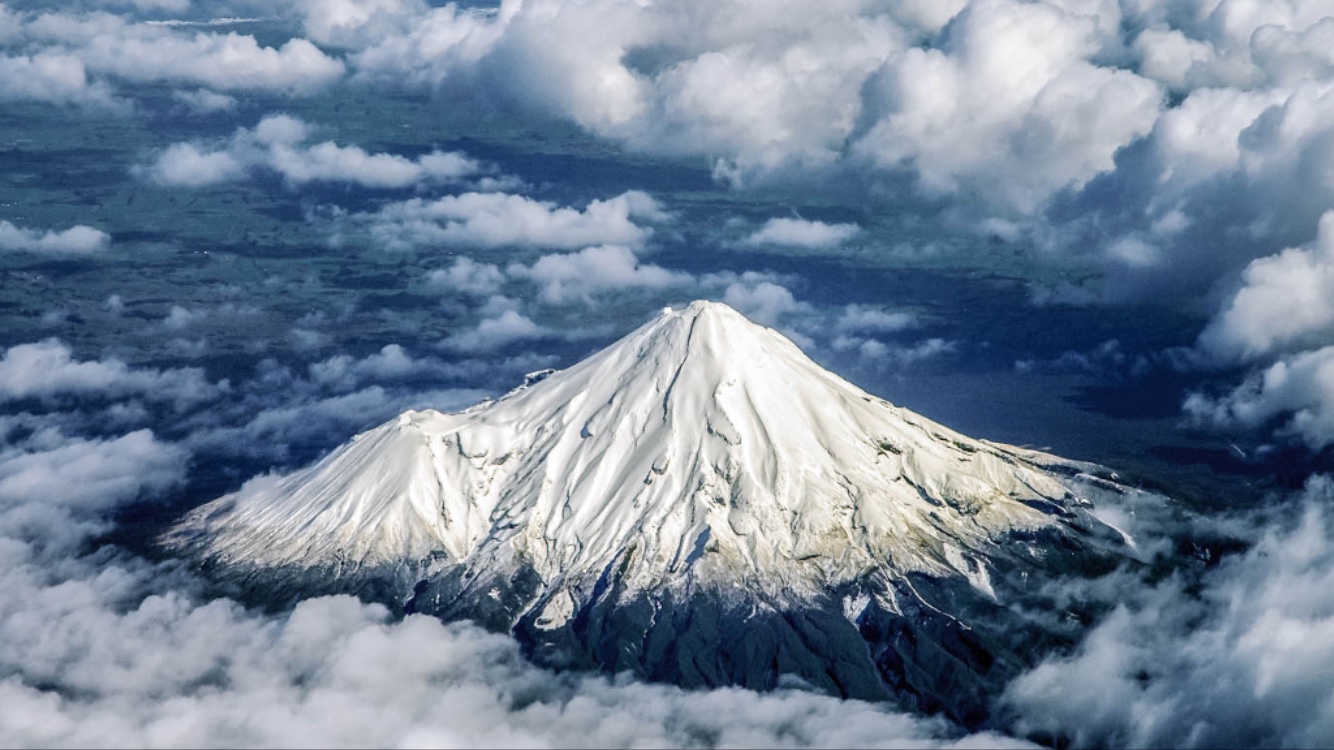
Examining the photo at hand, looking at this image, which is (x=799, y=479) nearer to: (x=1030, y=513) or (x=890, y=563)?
(x=890, y=563)

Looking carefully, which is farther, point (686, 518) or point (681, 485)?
point (681, 485)

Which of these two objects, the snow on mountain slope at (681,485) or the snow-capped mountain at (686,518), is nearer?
the snow-capped mountain at (686,518)

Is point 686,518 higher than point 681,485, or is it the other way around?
point 681,485

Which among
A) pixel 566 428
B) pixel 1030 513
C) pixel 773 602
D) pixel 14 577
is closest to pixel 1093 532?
pixel 1030 513

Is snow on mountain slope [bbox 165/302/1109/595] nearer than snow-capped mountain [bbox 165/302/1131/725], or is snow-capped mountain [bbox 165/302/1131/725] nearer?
snow-capped mountain [bbox 165/302/1131/725]
